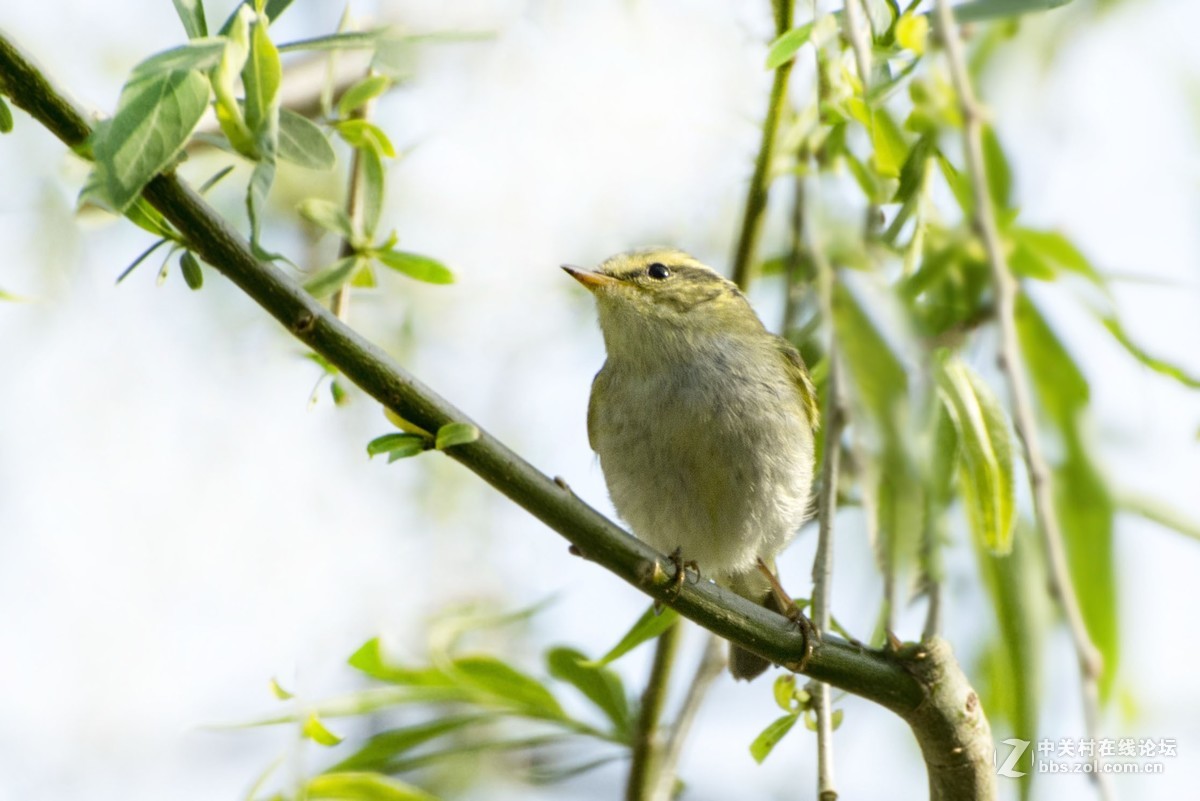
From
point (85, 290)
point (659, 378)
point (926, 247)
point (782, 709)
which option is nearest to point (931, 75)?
point (926, 247)

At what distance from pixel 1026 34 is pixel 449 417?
6.82ft

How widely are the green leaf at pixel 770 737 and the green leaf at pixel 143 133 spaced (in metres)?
1.50

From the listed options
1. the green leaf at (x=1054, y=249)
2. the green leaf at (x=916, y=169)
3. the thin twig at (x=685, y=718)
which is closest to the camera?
the green leaf at (x=916, y=169)

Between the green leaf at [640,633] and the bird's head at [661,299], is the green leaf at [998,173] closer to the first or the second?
the bird's head at [661,299]

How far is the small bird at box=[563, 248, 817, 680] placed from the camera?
3.59 meters

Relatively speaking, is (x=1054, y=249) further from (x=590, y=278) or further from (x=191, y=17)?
(x=191, y=17)

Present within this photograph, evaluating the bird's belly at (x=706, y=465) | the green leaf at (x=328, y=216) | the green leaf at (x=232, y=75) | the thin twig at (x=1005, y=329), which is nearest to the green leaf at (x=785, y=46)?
the thin twig at (x=1005, y=329)

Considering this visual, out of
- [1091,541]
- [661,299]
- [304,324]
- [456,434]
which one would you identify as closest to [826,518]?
[1091,541]

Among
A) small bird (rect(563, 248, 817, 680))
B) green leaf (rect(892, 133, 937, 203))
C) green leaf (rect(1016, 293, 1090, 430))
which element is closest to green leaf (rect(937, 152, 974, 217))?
green leaf (rect(892, 133, 937, 203))

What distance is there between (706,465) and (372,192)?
70.0 inches

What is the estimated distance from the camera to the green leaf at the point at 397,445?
1.78 m

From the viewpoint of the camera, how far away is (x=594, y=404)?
3.98 m

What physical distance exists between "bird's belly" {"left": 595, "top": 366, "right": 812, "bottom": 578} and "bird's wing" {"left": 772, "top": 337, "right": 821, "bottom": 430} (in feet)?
0.41

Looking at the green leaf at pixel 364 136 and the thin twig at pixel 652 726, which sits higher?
the green leaf at pixel 364 136
